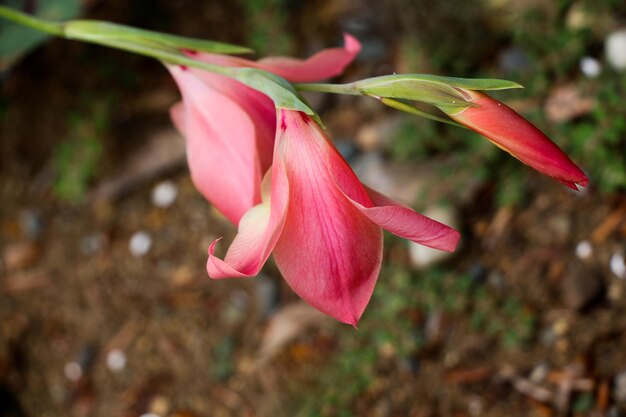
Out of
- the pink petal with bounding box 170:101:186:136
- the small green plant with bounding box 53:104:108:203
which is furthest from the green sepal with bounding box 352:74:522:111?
the small green plant with bounding box 53:104:108:203

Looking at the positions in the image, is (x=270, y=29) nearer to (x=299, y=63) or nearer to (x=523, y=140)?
(x=299, y=63)

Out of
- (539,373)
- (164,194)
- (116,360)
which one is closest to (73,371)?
(116,360)

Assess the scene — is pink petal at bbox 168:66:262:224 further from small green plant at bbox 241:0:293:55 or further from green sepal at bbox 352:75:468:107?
small green plant at bbox 241:0:293:55

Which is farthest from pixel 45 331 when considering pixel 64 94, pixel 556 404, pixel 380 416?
pixel 556 404

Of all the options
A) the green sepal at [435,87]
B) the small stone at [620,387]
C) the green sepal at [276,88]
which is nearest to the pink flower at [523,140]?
the green sepal at [435,87]

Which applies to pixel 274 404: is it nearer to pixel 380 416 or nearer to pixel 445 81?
pixel 380 416
